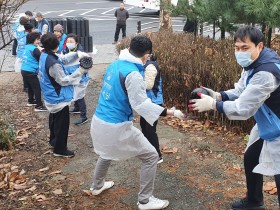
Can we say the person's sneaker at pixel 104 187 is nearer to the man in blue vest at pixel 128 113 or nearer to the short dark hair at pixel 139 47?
the man in blue vest at pixel 128 113

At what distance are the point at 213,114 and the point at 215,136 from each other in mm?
521

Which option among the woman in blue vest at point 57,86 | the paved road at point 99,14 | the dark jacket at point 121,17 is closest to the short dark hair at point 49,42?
the woman in blue vest at point 57,86

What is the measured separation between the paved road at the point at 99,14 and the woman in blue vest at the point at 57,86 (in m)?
10.9

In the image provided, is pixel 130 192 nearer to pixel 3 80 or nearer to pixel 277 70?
pixel 277 70

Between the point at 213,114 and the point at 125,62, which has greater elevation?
the point at 125,62

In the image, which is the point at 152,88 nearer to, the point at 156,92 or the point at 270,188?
the point at 156,92

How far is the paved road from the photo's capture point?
19366 mm

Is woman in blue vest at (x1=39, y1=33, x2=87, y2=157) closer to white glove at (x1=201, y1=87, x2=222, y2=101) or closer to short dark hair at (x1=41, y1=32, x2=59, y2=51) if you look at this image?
short dark hair at (x1=41, y1=32, x2=59, y2=51)

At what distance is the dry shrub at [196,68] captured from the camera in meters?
6.56

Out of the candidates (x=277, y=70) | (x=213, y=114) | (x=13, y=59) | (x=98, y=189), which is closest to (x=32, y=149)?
(x=98, y=189)

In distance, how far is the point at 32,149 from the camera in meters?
6.12

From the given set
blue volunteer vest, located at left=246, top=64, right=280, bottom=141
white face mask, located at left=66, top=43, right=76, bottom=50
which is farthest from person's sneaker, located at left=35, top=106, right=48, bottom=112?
blue volunteer vest, located at left=246, top=64, right=280, bottom=141

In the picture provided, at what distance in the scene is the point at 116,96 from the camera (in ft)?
13.0

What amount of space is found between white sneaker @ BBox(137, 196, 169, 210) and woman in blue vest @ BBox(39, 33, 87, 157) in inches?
73.5
